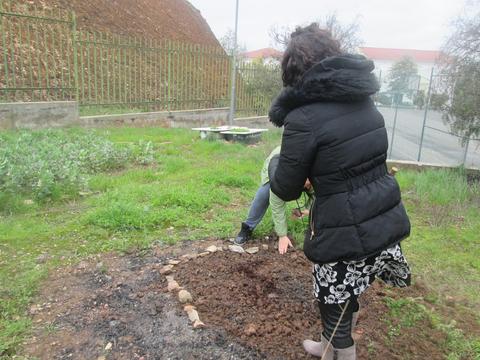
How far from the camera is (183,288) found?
295 cm

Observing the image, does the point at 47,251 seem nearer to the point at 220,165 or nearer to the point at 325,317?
the point at 325,317

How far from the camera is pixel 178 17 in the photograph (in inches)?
722

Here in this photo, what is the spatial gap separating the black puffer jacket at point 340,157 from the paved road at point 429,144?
21.9ft

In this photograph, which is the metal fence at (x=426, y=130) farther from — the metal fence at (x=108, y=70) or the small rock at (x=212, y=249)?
the small rock at (x=212, y=249)

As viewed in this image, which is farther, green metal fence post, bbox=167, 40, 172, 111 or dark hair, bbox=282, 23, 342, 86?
green metal fence post, bbox=167, 40, 172, 111

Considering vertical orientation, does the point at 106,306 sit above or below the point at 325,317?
below

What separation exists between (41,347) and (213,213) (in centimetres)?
245

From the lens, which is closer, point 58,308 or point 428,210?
point 58,308

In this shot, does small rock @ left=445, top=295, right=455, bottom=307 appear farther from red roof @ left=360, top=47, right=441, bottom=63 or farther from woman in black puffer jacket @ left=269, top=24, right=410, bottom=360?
red roof @ left=360, top=47, right=441, bottom=63

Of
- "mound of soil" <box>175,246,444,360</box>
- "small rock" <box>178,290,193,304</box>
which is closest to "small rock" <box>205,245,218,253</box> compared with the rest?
"mound of soil" <box>175,246,444,360</box>

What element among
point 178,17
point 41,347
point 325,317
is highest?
point 178,17

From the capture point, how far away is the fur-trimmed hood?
1799 mm

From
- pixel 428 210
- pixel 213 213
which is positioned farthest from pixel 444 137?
pixel 213 213

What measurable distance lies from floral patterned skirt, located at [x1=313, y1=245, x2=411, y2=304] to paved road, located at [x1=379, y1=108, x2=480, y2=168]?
6568mm
